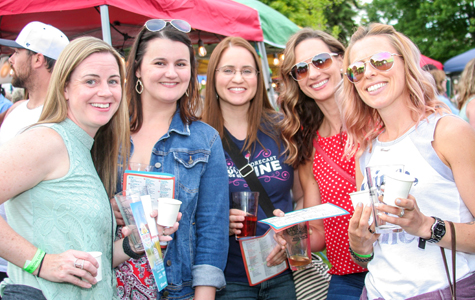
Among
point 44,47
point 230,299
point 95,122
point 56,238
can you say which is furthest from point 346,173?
point 44,47

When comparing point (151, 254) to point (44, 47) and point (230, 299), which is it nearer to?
point (230, 299)

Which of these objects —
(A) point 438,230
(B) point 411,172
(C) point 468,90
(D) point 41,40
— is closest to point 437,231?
(A) point 438,230

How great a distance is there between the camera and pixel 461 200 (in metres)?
1.83

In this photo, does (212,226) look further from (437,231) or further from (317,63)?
(317,63)

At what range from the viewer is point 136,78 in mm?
2596

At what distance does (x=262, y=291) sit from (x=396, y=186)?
5.00ft

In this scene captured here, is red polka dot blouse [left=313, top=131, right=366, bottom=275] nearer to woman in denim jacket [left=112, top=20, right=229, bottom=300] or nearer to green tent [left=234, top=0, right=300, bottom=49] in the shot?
woman in denim jacket [left=112, top=20, right=229, bottom=300]

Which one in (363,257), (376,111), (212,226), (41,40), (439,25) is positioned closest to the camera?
(363,257)

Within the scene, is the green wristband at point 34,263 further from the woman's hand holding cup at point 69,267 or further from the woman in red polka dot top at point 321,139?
the woman in red polka dot top at point 321,139

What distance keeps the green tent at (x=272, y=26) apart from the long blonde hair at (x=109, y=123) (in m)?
5.89

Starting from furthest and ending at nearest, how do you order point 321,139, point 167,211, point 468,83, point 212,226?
point 468,83 < point 321,139 < point 212,226 < point 167,211

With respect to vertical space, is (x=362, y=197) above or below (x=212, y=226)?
above

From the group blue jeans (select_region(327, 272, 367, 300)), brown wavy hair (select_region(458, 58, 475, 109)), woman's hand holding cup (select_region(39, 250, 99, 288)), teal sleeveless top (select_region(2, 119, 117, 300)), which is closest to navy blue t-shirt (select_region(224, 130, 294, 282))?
blue jeans (select_region(327, 272, 367, 300))

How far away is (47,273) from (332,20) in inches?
1145
